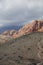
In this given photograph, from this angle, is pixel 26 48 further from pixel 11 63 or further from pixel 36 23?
pixel 36 23

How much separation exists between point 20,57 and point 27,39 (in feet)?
40.8

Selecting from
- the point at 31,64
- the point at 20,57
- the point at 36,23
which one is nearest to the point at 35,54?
the point at 20,57

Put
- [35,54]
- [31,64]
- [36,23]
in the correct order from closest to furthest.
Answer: [31,64] < [35,54] < [36,23]

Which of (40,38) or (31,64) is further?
(40,38)

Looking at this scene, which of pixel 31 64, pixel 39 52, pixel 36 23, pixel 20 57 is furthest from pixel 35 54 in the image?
pixel 36 23

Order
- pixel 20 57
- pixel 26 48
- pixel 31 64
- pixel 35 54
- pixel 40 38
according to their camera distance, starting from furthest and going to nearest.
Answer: pixel 40 38, pixel 26 48, pixel 35 54, pixel 20 57, pixel 31 64

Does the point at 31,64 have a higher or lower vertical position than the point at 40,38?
lower

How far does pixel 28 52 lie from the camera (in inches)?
1608

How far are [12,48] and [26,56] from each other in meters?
5.68

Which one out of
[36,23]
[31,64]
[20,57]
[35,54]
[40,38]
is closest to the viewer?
[31,64]

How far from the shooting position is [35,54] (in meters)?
39.6

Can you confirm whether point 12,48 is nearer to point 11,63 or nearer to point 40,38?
point 40,38

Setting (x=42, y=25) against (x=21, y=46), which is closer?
(x=21, y=46)

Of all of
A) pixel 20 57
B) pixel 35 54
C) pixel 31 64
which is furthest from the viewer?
pixel 35 54
